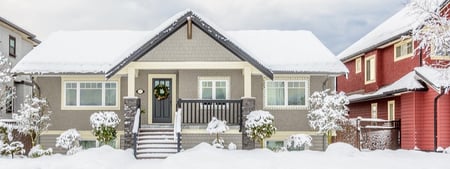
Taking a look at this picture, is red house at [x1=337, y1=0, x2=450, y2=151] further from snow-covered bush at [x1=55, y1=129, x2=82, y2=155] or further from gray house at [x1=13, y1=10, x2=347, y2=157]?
snow-covered bush at [x1=55, y1=129, x2=82, y2=155]

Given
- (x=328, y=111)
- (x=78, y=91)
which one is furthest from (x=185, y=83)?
(x=328, y=111)

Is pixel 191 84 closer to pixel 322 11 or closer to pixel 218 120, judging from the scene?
pixel 218 120

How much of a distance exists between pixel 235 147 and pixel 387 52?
39.8 ft

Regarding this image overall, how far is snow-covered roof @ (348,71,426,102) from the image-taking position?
25723 millimetres

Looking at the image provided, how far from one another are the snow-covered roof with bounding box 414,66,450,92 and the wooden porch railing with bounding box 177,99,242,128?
25.8ft

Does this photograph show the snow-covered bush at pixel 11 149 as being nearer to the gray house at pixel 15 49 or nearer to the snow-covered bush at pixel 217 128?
the snow-covered bush at pixel 217 128

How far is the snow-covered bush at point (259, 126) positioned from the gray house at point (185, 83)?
65 centimetres

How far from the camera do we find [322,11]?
106ft

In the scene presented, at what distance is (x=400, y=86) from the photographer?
27.1 meters

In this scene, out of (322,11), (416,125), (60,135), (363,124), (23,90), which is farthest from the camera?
(23,90)

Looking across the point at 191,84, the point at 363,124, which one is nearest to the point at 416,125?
the point at 363,124

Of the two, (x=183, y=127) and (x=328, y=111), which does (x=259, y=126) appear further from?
(x=328, y=111)

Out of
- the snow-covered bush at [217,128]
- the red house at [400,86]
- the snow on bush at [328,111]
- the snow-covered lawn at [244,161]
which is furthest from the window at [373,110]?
the snow-covered bush at [217,128]

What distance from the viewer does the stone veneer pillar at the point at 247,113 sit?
23.1m
